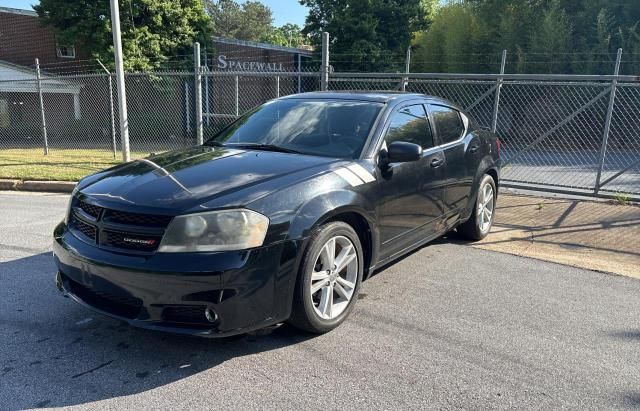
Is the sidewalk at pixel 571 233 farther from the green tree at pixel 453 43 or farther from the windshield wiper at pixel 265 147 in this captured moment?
the green tree at pixel 453 43

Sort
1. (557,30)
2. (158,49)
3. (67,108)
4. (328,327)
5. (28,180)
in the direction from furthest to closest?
(67,108) → (158,49) → (557,30) → (28,180) → (328,327)

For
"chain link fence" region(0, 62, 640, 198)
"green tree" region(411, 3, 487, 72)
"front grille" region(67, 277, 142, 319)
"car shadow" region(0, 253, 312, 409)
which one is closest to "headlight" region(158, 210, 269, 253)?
"front grille" region(67, 277, 142, 319)

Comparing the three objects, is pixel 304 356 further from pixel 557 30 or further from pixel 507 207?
pixel 557 30

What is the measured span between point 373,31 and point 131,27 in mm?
11585

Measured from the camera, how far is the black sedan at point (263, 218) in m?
2.93

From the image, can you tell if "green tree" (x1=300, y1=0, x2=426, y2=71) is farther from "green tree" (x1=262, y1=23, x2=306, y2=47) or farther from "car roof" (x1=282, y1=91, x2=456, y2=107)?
"green tree" (x1=262, y1=23, x2=306, y2=47)

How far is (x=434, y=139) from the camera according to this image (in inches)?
192

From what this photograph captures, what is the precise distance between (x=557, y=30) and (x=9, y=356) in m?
21.7

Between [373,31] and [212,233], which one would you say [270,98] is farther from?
[212,233]

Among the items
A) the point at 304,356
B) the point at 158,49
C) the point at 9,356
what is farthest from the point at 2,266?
the point at 158,49

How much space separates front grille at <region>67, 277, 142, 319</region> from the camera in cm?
301

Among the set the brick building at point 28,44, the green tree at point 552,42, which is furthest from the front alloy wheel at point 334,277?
the brick building at point 28,44

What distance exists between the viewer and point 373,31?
2575cm

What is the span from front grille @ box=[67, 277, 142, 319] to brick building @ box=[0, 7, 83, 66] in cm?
2509
